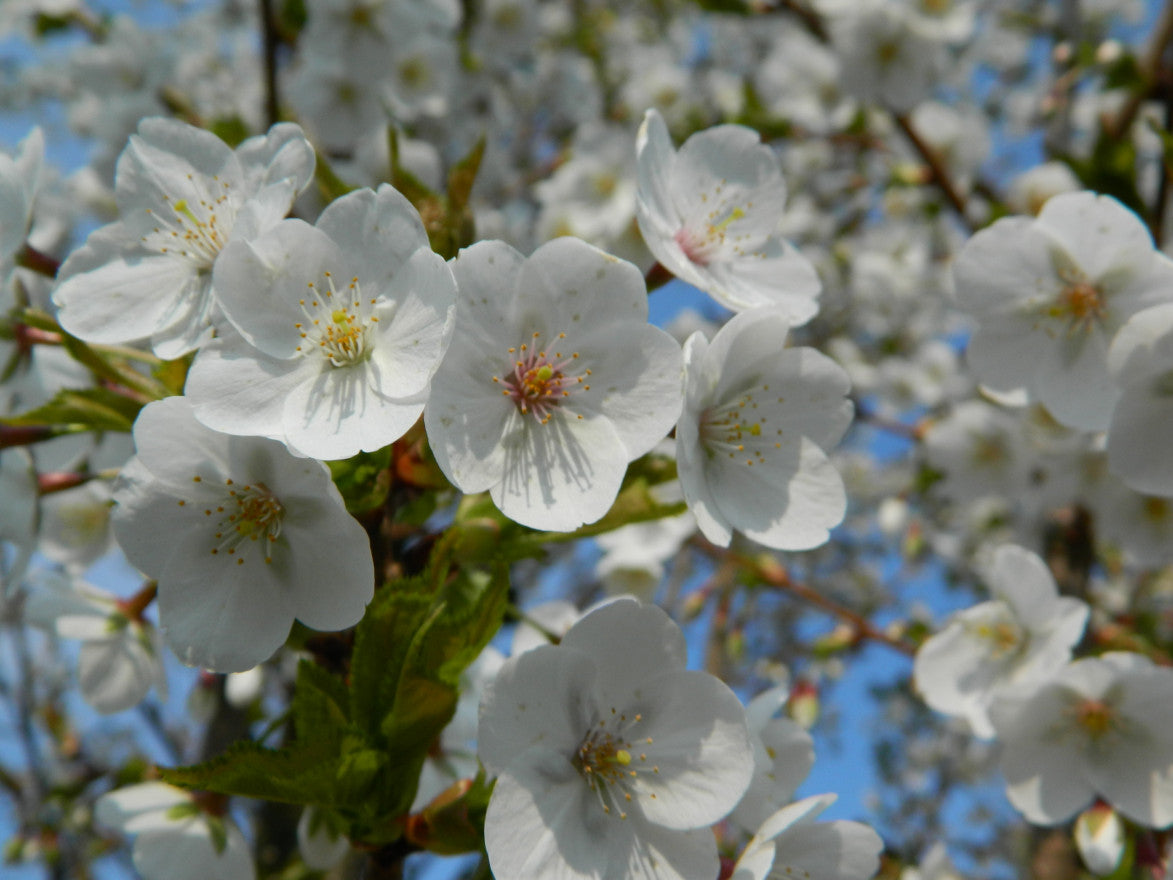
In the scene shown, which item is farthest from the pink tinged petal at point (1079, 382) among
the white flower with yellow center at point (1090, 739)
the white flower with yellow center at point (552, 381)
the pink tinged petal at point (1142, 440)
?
the white flower with yellow center at point (552, 381)

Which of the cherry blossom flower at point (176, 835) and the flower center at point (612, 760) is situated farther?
the cherry blossom flower at point (176, 835)

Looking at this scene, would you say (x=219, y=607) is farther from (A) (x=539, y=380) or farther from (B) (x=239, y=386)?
(A) (x=539, y=380)

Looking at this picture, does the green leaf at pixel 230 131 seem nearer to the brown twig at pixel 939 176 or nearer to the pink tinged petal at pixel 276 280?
the pink tinged petal at pixel 276 280

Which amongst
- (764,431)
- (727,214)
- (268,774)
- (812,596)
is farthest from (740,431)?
(812,596)

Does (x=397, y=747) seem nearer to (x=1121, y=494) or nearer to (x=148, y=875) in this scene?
(x=148, y=875)

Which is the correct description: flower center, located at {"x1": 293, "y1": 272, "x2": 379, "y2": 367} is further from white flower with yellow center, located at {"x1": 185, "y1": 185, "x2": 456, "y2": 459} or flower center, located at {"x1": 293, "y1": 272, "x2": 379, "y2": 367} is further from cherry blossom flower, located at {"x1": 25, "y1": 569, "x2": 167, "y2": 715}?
cherry blossom flower, located at {"x1": 25, "y1": 569, "x2": 167, "y2": 715}
